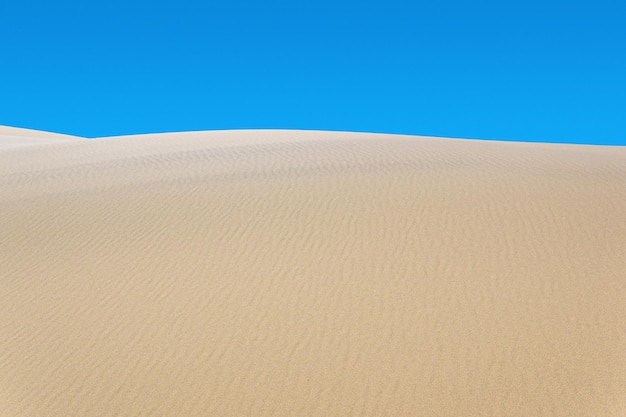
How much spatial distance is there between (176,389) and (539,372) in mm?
3340

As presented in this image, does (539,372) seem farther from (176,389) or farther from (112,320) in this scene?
(112,320)

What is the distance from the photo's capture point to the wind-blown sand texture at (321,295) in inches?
271

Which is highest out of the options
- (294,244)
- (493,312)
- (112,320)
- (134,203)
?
(134,203)

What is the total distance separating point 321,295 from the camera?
8.67 m

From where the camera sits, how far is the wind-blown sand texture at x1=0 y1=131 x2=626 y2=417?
6875mm

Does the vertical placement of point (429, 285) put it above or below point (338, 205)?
Answer: below

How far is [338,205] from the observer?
12.1m

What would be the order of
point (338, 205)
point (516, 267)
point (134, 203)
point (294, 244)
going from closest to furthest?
point (516, 267) < point (294, 244) < point (338, 205) < point (134, 203)

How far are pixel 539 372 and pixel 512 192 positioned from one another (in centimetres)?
590

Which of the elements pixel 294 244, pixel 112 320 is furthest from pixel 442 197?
pixel 112 320

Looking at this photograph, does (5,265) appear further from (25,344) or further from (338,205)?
(338,205)

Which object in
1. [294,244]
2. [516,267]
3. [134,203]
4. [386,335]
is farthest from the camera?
[134,203]

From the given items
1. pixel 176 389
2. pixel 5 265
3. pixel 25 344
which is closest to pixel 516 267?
pixel 176 389

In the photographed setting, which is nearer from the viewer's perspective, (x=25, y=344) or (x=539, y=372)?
(x=539, y=372)
